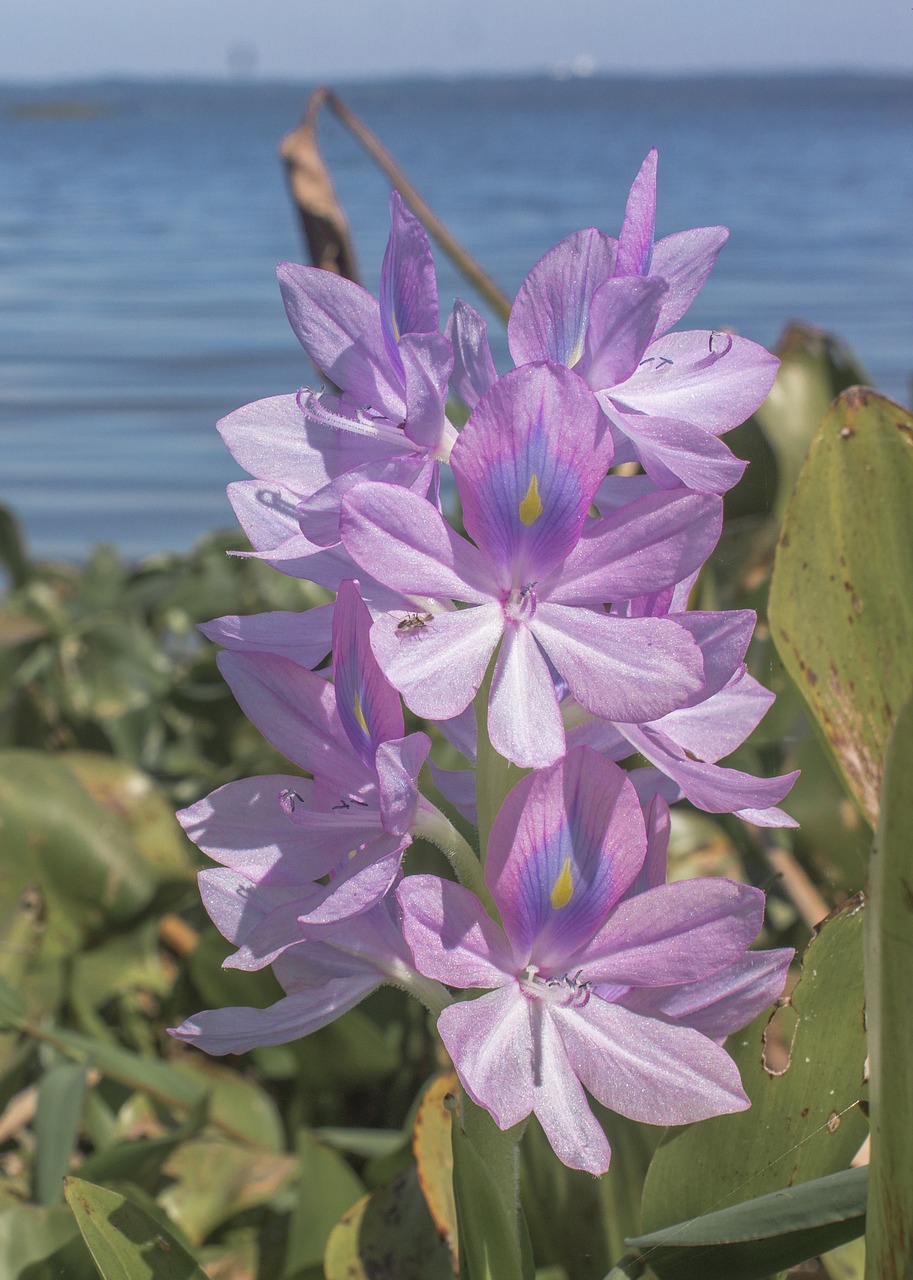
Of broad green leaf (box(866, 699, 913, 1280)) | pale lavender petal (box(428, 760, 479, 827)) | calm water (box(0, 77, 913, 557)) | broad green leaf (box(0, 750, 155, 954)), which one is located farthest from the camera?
calm water (box(0, 77, 913, 557))

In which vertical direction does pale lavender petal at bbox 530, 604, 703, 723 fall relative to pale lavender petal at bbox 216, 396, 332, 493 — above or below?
below

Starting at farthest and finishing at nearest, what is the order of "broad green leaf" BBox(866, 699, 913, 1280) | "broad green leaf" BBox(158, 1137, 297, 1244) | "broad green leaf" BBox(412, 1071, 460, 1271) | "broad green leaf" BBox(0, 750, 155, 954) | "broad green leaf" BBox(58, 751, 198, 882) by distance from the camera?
"broad green leaf" BBox(58, 751, 198, 882), "broad green leaf" BBox(0, 750, 155, 954), "broad green leaf" BBox(158, 1137, 297, 1244), "broad green leaf" BBox(412, 1071, 460, 1271), "broad green leaf" BBox(866, 699, 913, 1280)

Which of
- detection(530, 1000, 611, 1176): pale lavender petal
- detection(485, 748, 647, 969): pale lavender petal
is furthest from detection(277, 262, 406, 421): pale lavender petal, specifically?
detection(530, 1000, 611, 1176): pale lavender petal

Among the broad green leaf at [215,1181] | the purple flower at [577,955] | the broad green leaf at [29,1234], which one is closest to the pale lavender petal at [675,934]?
the purple flower at [577,955]

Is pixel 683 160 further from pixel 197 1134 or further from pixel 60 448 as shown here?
pixel 197 1134

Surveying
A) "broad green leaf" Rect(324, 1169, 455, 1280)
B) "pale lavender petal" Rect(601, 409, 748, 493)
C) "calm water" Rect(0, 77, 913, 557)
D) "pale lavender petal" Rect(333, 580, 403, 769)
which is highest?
"pale lavender petal" Rect(601, 409, 748, 493)

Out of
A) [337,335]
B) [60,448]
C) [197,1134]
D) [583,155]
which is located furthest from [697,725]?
[583,155]

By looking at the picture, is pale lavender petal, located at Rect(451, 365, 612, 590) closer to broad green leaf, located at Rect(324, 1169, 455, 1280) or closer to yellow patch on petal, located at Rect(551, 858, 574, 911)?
yellow patch on petal, located at Rect(551, 858, 574, 911)
